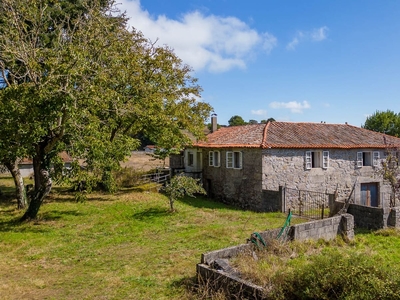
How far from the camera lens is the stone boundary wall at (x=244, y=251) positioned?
22.7ft

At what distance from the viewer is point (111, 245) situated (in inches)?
479

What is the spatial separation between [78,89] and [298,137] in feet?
50.7

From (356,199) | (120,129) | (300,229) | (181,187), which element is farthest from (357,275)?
(120,129)

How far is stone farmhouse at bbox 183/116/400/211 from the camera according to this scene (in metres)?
21.2

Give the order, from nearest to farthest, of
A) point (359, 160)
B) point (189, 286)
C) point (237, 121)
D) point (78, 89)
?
1. point (189, 286)
2. point (78, 89)
3. point (359, 160)
4. point (237, 121)

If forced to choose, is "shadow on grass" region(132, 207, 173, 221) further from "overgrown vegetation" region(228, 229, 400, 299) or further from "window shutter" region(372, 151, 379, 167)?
"window shutter" region(372, 151, 379, 167)

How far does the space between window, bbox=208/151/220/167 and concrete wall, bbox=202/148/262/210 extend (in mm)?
297

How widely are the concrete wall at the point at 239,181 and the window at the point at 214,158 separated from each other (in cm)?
30

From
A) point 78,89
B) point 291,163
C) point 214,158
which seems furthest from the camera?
point 214,158

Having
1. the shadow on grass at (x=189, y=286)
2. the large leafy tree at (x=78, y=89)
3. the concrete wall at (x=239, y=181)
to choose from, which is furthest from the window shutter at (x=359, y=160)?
the shadow on grass at (x=189, y=286)

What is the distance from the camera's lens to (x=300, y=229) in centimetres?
1141

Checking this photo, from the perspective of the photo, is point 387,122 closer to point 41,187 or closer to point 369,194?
point 369,194

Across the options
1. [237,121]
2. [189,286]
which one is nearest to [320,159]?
[189,286]

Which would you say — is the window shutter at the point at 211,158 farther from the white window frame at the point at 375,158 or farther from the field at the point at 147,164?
the white window frame at the point at 375,158
